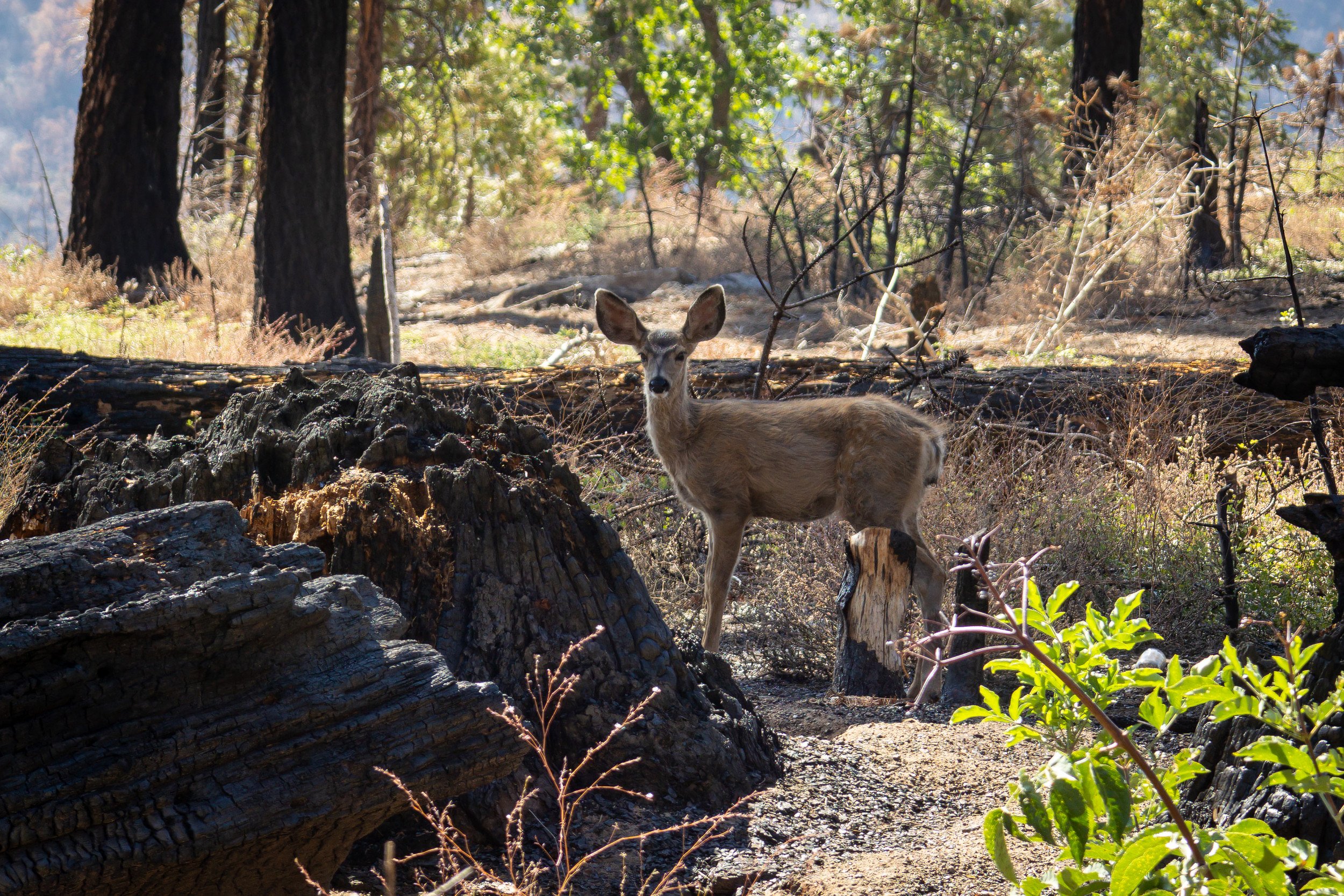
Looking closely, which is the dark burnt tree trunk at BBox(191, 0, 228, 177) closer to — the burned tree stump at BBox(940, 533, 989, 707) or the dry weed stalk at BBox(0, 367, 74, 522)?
the dry weed stalk at BBox(0, 367, 74, 522)

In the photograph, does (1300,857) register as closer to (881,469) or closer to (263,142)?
(881,469)

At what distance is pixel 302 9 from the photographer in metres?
14.0

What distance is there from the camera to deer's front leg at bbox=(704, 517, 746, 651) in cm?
681

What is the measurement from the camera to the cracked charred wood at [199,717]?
2754mm

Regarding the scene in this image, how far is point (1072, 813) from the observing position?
2127mm

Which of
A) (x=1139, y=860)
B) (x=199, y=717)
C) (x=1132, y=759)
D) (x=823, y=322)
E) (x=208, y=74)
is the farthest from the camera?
(x=208, y=74)

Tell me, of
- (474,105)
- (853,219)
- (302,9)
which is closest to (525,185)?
(474,105)

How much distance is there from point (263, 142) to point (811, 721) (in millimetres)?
11432

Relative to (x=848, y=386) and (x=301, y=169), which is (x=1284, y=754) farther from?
(x=301, y=169)

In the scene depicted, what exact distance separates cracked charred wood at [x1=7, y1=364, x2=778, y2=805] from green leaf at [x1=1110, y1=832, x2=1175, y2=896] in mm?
2134

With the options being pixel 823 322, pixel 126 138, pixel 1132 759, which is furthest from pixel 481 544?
pixel 126 138

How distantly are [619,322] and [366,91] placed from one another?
17.9 meters

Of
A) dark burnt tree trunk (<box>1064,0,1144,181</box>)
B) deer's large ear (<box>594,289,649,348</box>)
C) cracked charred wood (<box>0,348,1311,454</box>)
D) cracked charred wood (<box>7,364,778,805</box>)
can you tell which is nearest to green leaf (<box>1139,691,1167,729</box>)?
cracked charred wood (<box>7,364,778,805</box>)

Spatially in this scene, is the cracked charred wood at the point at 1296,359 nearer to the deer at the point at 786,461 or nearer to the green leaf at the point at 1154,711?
the green leaf at the point at 1154,711
